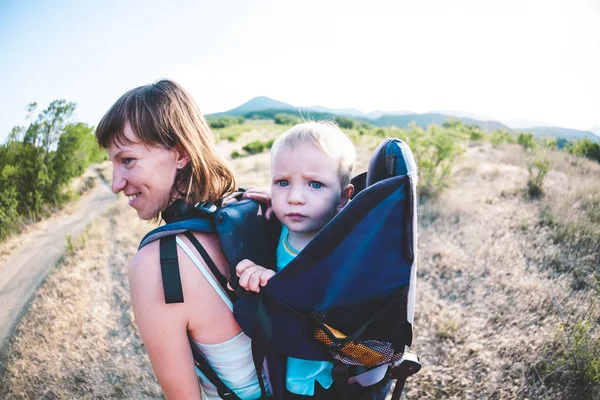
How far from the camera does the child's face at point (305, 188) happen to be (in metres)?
1.58

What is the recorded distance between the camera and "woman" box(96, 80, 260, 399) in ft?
3.90

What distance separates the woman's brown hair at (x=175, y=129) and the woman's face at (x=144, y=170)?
3 cm

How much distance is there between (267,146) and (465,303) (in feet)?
54.4

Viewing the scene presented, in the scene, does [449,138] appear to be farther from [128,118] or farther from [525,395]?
[128,118]

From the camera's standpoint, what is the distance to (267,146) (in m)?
19.5

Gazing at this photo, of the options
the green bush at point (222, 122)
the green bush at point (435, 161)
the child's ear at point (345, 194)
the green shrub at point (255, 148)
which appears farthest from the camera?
the green bush at point (222, 122)

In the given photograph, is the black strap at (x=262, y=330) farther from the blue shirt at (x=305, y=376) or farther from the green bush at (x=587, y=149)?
the green bush at (x=587, y=149)

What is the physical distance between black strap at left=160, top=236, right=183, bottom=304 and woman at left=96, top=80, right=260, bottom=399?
32mm

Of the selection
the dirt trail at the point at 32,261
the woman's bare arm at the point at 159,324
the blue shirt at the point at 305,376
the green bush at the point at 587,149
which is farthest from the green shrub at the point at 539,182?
the dirt trail at the point at 32,261

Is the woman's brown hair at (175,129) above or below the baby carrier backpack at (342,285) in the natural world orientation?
above

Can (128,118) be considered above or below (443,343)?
above

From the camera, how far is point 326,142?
164cm

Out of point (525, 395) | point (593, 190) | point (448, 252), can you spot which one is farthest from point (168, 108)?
point (593, 190)

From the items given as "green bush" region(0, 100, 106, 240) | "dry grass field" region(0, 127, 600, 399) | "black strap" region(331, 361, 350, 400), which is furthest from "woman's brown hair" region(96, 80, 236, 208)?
"green bush" region(0, 100, 106, 240)
